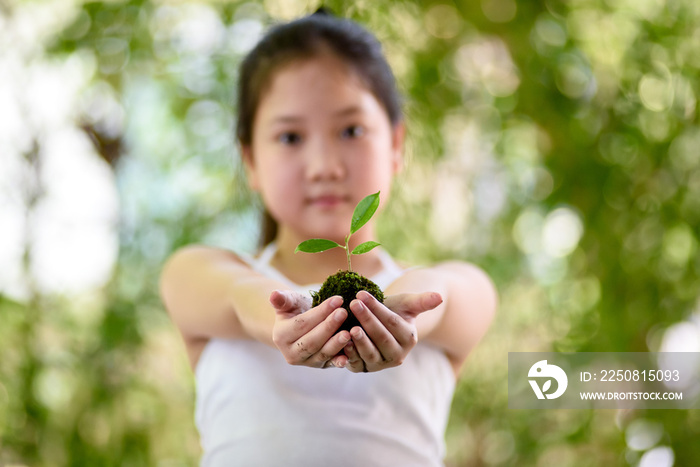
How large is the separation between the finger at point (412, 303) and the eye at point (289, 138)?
1.06ft

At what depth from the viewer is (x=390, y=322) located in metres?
0.59

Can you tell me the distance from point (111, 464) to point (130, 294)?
0.37m

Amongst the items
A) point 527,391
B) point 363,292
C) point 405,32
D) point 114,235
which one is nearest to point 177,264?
point 363,292

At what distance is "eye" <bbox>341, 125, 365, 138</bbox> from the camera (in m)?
0.88

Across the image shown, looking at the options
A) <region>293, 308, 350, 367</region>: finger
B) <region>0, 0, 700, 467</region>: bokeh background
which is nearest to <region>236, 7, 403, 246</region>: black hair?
<region>0, 0, 700, 467</region>: bokeh background

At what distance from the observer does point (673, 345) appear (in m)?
1.47

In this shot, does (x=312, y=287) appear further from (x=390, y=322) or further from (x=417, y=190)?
(x=417, y=190)

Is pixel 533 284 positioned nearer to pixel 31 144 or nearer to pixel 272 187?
pixel 272 187

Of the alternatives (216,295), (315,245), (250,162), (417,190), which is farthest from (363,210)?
(417,190)

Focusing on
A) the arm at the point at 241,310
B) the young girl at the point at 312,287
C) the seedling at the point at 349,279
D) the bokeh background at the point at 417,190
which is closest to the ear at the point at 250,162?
the young girl at the point at 312,287

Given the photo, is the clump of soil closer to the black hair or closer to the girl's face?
the girl's face

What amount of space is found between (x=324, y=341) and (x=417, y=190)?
105cm

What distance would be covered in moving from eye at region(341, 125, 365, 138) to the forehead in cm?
3

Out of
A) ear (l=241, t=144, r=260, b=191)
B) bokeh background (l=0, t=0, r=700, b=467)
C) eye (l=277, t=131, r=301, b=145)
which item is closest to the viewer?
eye (l=277, t=131, r=301, b=145)
